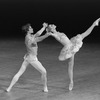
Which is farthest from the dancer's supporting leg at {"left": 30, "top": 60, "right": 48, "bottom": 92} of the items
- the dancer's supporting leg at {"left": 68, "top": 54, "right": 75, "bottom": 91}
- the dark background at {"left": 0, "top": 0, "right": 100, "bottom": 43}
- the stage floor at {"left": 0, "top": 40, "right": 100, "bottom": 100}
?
the dark background at {"left": 0, "top": 0, "right": 100, "bottom": 43}

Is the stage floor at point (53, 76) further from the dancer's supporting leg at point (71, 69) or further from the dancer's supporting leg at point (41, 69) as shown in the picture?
the dancer's supporting leg at point (41, 69)

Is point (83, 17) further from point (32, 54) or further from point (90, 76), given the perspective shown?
point (32, 54)

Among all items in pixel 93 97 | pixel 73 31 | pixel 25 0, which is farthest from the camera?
pixel 25 0

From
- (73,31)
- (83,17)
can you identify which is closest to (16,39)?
(73,31)

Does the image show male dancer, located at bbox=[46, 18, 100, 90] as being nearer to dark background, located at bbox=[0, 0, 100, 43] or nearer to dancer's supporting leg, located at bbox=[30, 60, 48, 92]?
dancer's supporting leg, located at bbox=[30, 60, 48, 92]

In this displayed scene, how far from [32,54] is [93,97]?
1.78 metres

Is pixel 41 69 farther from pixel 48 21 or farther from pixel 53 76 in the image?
pixel 48 21

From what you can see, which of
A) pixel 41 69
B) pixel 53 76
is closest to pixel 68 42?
pixel 41 69

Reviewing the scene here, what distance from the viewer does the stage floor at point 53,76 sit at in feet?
36.5

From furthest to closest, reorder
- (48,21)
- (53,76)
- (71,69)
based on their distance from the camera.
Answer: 1. (48,21)
2. (53,76)
3. (71,69)

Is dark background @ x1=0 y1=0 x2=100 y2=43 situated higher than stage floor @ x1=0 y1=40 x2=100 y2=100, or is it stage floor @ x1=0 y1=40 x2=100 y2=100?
dark background @ x1=0 y1=0 x2=100 y2=43

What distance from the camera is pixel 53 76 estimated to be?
13.1m

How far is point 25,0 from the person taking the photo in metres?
43.6

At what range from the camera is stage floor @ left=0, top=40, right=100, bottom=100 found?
36.5ft
